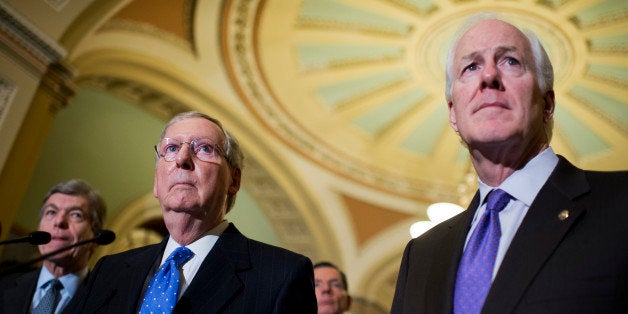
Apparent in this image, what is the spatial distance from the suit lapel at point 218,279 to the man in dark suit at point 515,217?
54cm

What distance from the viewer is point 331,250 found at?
1069 cm

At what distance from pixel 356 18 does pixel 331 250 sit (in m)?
4.63

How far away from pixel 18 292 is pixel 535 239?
248 cm

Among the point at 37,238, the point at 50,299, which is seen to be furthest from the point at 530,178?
the point at 50,299

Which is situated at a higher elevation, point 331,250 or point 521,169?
point 331,250

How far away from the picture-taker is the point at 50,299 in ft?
9.23

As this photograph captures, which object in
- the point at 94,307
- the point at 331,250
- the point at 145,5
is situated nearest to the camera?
the point at 94,307

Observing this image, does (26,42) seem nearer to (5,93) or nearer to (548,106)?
(5,93)

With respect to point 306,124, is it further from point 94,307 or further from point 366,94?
point 94,307

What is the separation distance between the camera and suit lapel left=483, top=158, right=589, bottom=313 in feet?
4.06

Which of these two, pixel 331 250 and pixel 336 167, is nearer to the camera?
A: pixel 336 167

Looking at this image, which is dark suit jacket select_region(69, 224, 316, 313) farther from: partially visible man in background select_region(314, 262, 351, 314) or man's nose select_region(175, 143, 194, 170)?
partially visible man in background select_region(314, 262, 351, 314)

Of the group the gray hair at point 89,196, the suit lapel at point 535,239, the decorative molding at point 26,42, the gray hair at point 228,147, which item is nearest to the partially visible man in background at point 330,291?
the gray hair at point 89,196

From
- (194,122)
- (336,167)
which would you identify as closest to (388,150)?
(336,167)
